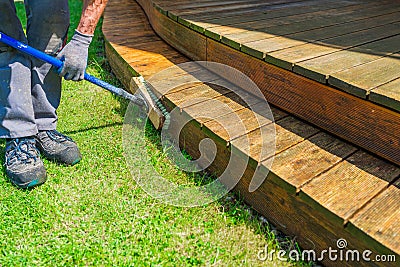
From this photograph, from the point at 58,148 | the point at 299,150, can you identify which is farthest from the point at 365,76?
the point at 58,148

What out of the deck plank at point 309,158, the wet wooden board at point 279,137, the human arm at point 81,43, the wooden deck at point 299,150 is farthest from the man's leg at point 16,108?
the deck plank at point 309,158

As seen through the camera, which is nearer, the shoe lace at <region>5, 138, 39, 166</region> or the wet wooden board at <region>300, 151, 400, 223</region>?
A: the wet wooden board at <region>300, 151, 400, 223</region>

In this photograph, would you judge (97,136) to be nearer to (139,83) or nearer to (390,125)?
(139,83)

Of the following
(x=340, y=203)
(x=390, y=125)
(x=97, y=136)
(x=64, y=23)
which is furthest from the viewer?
(x=97, y=136)

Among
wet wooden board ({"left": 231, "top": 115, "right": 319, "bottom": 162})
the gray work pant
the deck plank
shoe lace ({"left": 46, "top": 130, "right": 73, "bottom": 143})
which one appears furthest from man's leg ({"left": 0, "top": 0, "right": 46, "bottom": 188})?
the deck plank

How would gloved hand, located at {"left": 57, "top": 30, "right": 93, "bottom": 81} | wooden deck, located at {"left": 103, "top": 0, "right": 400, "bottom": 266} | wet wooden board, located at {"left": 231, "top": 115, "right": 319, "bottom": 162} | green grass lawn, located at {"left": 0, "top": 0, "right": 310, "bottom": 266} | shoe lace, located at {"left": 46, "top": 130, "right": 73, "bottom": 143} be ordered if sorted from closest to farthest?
wooden deck, located at {"left": 103, "top": 0, "right": 400, "bottom": 266} → green grass lawn, located at {"left": 0, "top": 0, "right": 310, "bottom": 266} → wet wooden board, located at {"left": 231, "top": 115, "right": 319, "bottom": 162} → gloved hand, located at {"left": 57, "top": 30, "right": 93, "bottom": 81} → shoe lace, located at {"left": 46, "top": 130, "right": 73, "bottom": 143}

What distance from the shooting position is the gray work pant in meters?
1.86

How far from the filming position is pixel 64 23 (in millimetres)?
1963

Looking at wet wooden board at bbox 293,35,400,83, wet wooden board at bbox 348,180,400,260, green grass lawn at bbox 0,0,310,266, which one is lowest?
green grass lawn at bbox 0,0,310,266

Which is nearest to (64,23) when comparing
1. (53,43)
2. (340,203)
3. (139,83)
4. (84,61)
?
(53,43)

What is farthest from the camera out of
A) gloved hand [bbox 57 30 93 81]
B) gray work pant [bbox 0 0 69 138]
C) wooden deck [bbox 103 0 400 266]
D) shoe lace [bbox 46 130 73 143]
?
shoe lace [bbox 46 130 73 143]

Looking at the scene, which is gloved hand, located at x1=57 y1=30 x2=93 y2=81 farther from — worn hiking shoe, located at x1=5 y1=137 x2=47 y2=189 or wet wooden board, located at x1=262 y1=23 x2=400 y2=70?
wet wooden board, located at x1=262 y1=23 x2=400 y2=70

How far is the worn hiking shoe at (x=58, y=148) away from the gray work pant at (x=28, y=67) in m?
0.06

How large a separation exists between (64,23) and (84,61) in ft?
1.01
